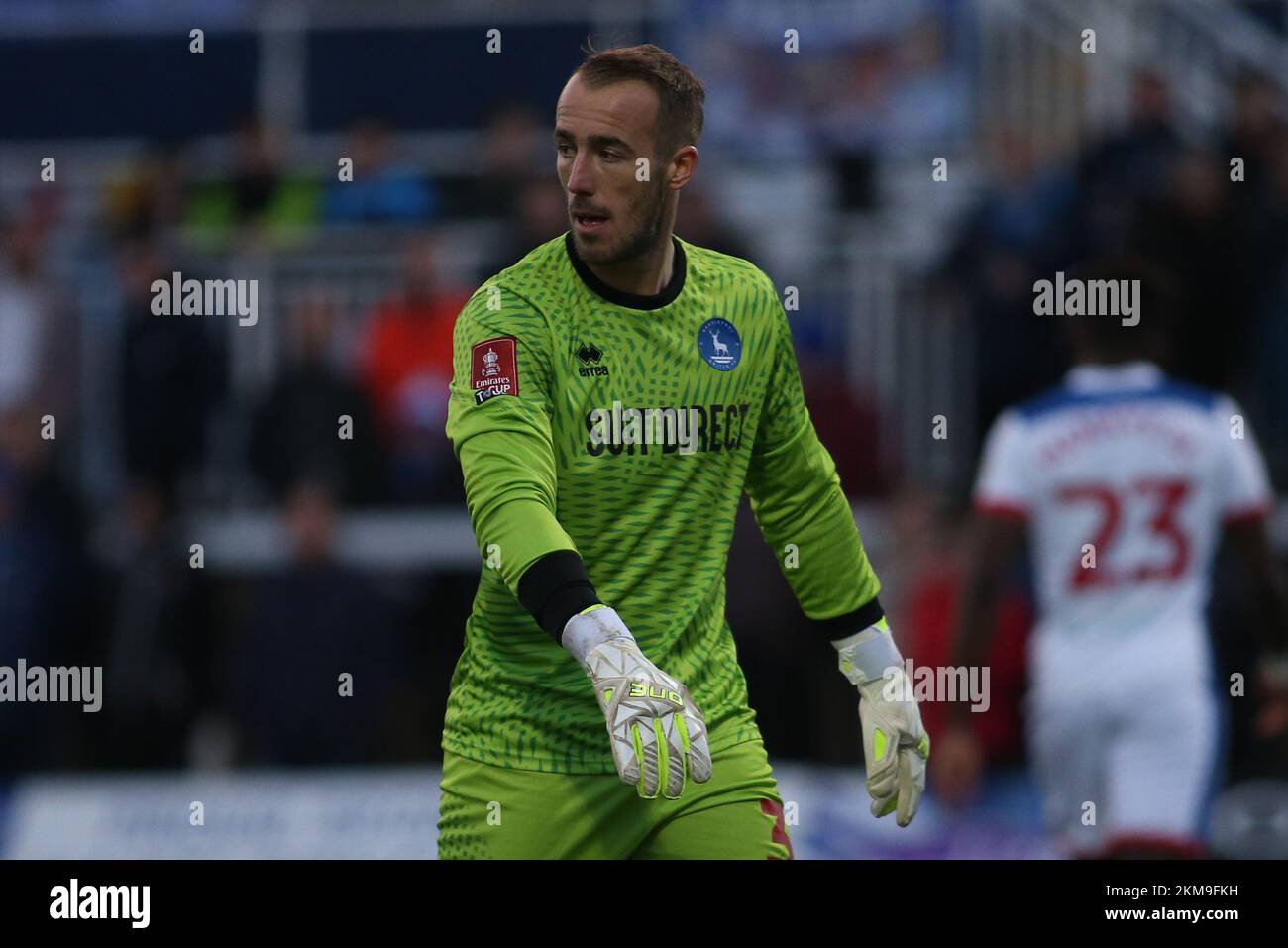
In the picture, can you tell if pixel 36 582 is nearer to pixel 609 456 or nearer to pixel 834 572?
pixel 834 572

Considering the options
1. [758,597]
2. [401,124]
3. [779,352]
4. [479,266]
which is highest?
[401,124]

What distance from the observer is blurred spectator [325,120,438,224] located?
11.4 metres

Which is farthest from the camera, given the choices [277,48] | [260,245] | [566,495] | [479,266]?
[277,48]

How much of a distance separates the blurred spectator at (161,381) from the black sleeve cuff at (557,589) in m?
6.71

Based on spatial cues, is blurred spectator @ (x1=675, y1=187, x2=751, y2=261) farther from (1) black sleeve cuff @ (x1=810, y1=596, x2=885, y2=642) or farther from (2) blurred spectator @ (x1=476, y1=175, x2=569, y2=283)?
(1) black sleeve cuff @ (x1=810, y1=596, x2=885, y2=642)

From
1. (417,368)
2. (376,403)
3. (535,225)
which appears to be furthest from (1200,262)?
(376,403)

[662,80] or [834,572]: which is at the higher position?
[662,80]

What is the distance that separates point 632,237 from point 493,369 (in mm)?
474

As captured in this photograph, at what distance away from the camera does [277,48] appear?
1386 cm

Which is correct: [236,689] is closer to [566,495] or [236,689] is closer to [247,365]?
[247,365]

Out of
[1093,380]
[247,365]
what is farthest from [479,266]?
[1093,380]

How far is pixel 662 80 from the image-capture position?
16.3 feet
